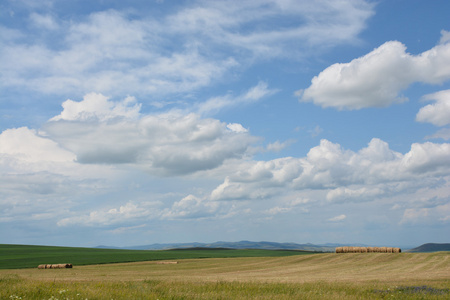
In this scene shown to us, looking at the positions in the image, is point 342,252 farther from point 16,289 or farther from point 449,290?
point 16,289

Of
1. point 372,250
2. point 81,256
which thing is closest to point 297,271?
point 372,250

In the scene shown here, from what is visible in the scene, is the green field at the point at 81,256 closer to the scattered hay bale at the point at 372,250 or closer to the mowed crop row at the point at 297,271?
the mowed crop row at the point at 297,271

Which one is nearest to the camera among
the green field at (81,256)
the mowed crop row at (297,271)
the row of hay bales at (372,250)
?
the mowed crop row at (297,271)

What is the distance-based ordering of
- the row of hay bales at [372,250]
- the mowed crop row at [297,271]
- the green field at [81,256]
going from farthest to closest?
the row of hay bales at [372,250] → the green field at [81,256] → the mowed crop row at [297,271]

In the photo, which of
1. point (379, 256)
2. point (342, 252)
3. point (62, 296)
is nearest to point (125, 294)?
point (62, 296)

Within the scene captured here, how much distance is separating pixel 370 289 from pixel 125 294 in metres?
13.1

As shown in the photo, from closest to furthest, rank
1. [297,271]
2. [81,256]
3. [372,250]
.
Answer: [297,271], [372,250], [81,256]

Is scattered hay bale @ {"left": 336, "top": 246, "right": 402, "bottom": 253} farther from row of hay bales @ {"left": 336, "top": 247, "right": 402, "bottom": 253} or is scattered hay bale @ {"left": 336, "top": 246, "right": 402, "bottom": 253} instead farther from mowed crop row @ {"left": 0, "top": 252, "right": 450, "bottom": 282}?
mowed crop row @ {"left": 0, "top": 252, "right": 450, "bottom": 282}

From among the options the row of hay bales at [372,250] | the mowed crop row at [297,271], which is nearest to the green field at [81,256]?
the mowed crop row at [297,271]

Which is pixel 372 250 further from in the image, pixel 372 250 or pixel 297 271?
pixel 297 271

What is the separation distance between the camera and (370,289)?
21.0 metres

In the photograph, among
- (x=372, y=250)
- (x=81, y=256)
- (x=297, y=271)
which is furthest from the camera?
(x=81, y=256)

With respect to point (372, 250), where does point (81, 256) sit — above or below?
below

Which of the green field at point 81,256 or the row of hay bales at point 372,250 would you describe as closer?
the green field at point 81,256
